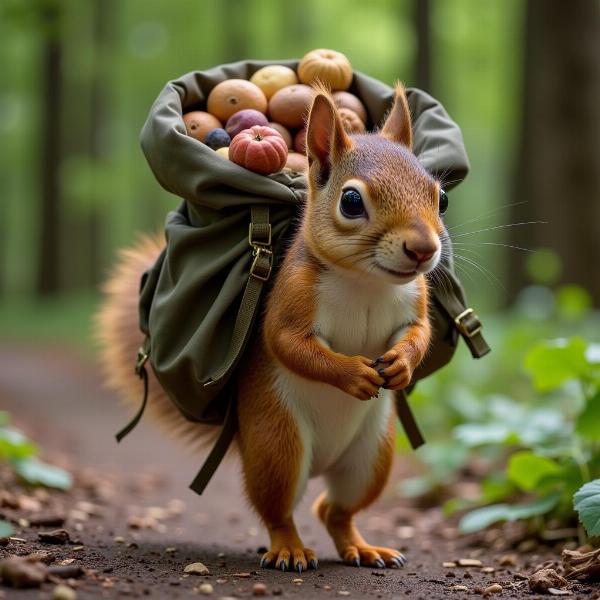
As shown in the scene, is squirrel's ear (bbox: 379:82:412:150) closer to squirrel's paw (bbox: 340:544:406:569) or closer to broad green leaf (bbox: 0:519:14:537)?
squirrel's paw (bbox: 340:544:406:569)

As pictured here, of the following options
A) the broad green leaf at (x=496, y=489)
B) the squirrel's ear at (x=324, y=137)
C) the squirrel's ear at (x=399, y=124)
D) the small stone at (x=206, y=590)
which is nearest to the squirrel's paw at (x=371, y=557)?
the small stone at (x=206, y=590)

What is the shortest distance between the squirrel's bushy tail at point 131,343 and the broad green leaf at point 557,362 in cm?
145

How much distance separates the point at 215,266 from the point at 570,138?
6913 millimetres

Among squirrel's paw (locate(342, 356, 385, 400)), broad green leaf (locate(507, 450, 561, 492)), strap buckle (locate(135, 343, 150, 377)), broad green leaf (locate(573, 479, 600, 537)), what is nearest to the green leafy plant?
broad green leaf (locate(507, 450, 561, 492))

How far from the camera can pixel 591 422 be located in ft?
12.6

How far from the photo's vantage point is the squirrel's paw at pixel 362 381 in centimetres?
304

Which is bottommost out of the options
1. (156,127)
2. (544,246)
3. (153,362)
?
(544,246)

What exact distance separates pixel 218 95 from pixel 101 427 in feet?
18.1

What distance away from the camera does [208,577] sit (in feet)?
10.5

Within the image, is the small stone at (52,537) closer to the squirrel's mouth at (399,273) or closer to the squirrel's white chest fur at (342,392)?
the squirrel's white chest fur at (342,392)

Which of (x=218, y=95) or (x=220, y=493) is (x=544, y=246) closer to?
(x=220, y=493)

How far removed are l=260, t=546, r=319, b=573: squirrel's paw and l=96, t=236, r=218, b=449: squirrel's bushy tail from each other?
70 cm

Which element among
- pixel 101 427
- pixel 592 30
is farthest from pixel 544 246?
pixel 101 427

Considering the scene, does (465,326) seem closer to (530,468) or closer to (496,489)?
(530,468)
